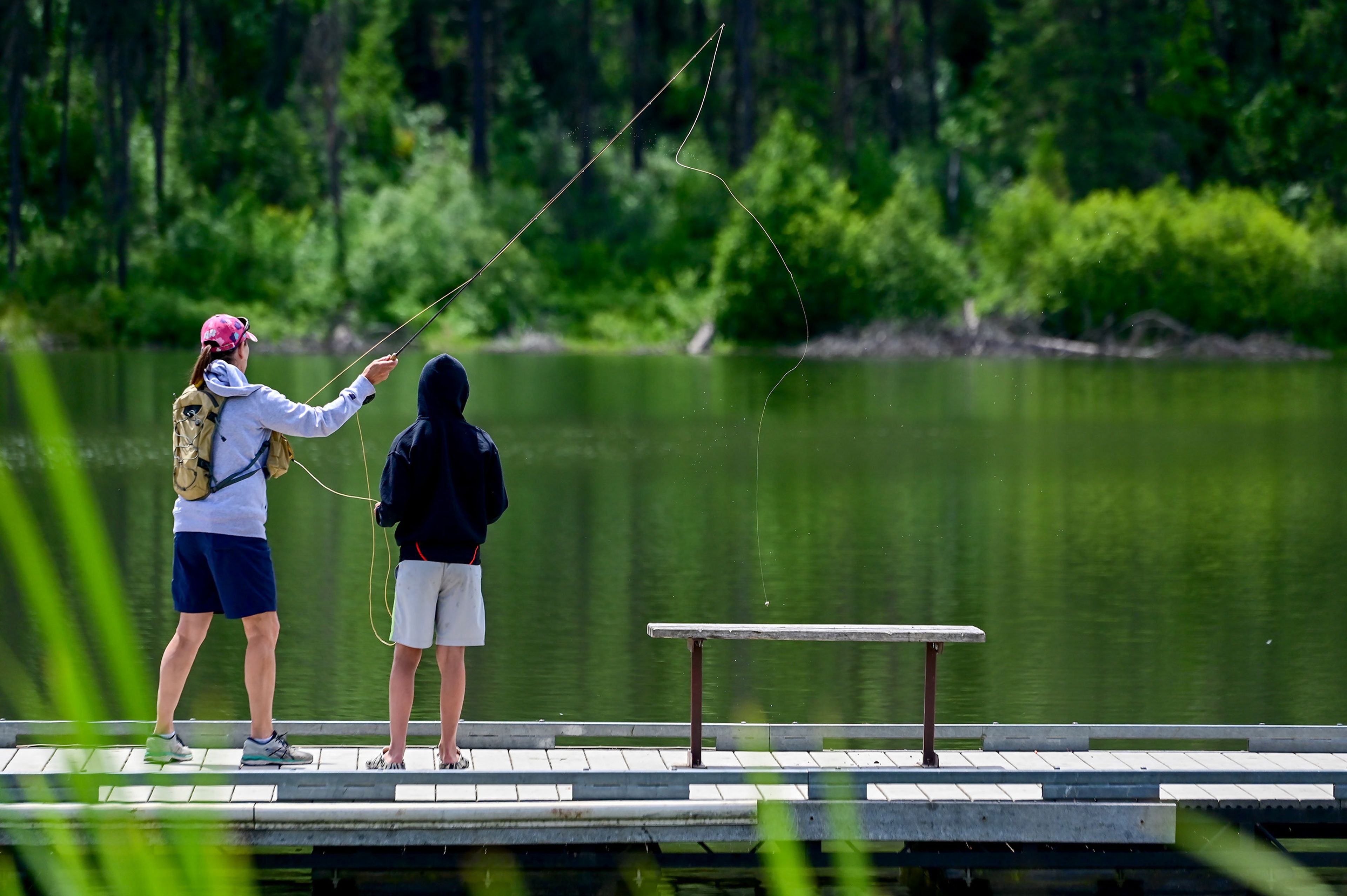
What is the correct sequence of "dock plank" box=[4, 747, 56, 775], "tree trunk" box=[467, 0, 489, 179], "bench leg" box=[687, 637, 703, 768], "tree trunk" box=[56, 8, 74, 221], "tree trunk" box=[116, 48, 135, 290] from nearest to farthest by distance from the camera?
"dock plank" box=[4, 747, 56, 775] < "bench leg" box=[687, 637, 703, 768] < "tree trunk" box=[116, 48, 135, 290] < "tree trunk" box=[56, 8, 74, 221] < "tree trunk" box=[467, 0, 489, 179]

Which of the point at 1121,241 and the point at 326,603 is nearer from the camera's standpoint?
the point at 326,603

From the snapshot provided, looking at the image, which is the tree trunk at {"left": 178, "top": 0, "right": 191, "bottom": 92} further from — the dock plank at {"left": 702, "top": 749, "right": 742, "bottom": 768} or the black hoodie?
the black hoodie

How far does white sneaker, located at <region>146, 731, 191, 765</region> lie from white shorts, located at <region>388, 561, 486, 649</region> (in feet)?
3.19

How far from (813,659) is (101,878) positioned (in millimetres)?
8009

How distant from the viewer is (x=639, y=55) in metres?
73.1

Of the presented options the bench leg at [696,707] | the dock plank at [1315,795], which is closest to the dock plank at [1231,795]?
the dock plank at [1315,795]

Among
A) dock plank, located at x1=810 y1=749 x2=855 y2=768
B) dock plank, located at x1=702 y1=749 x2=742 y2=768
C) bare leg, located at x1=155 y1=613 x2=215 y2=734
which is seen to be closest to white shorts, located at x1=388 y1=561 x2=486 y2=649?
bare leg, located at x1=155 y1=613 x2=215 y2=734

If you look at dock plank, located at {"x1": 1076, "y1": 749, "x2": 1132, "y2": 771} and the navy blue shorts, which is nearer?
the navy blue shorts

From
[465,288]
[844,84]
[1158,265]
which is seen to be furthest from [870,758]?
[844,84]

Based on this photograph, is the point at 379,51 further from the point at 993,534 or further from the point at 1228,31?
the point at 993,534

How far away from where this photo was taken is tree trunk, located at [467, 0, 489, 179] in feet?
222

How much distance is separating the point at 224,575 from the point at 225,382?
69 centimetres

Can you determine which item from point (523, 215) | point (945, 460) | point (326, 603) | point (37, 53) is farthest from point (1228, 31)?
point (326, 603)

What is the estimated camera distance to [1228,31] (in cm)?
7494
